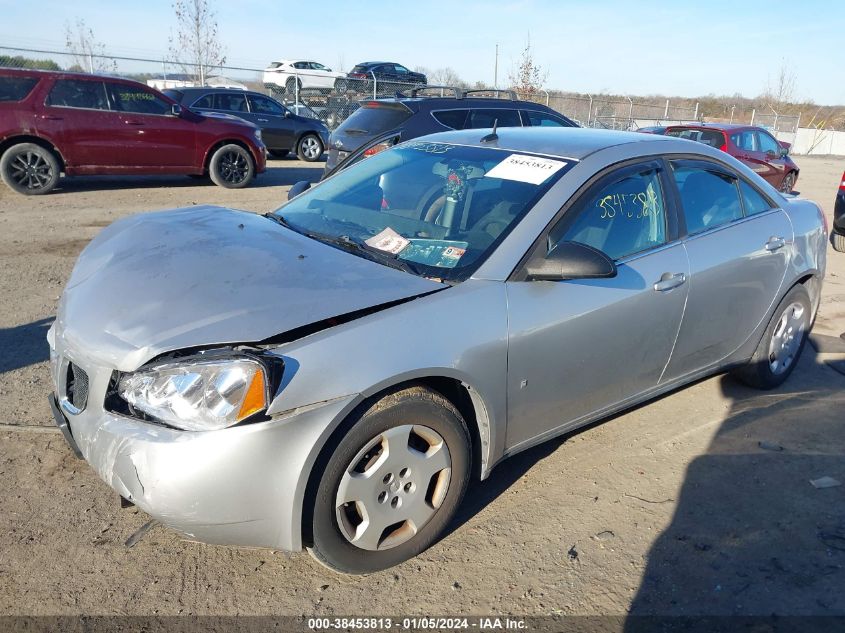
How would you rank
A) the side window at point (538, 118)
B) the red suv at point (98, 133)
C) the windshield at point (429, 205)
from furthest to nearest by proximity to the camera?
the side window at point (538, 118) → the red suv at point (98, 133) → the windshield at point (429, 205)

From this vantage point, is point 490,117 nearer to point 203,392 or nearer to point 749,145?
point 749,145

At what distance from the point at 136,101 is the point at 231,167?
1.81m

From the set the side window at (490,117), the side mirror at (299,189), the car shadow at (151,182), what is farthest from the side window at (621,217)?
the car shadow at (151,182)

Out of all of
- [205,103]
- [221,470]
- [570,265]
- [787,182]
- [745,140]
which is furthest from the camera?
[205,103]

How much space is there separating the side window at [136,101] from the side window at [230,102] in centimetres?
424

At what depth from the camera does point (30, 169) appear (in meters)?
10.2

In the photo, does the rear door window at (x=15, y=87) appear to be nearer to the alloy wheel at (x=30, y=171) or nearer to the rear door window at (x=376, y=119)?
the alloy wheel at (x=30, y=171)

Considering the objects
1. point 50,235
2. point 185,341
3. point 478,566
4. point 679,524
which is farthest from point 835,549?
point 50,235

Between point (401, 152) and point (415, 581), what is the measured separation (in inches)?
95.4

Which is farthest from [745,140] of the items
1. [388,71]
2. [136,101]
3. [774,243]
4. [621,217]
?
[388,71]

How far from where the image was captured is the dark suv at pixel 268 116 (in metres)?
15.0

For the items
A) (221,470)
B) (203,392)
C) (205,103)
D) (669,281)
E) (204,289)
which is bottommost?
(221,470)

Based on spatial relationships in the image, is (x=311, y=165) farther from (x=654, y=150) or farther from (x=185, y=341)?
(x=185, y=341)

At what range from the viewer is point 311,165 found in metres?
16.4
